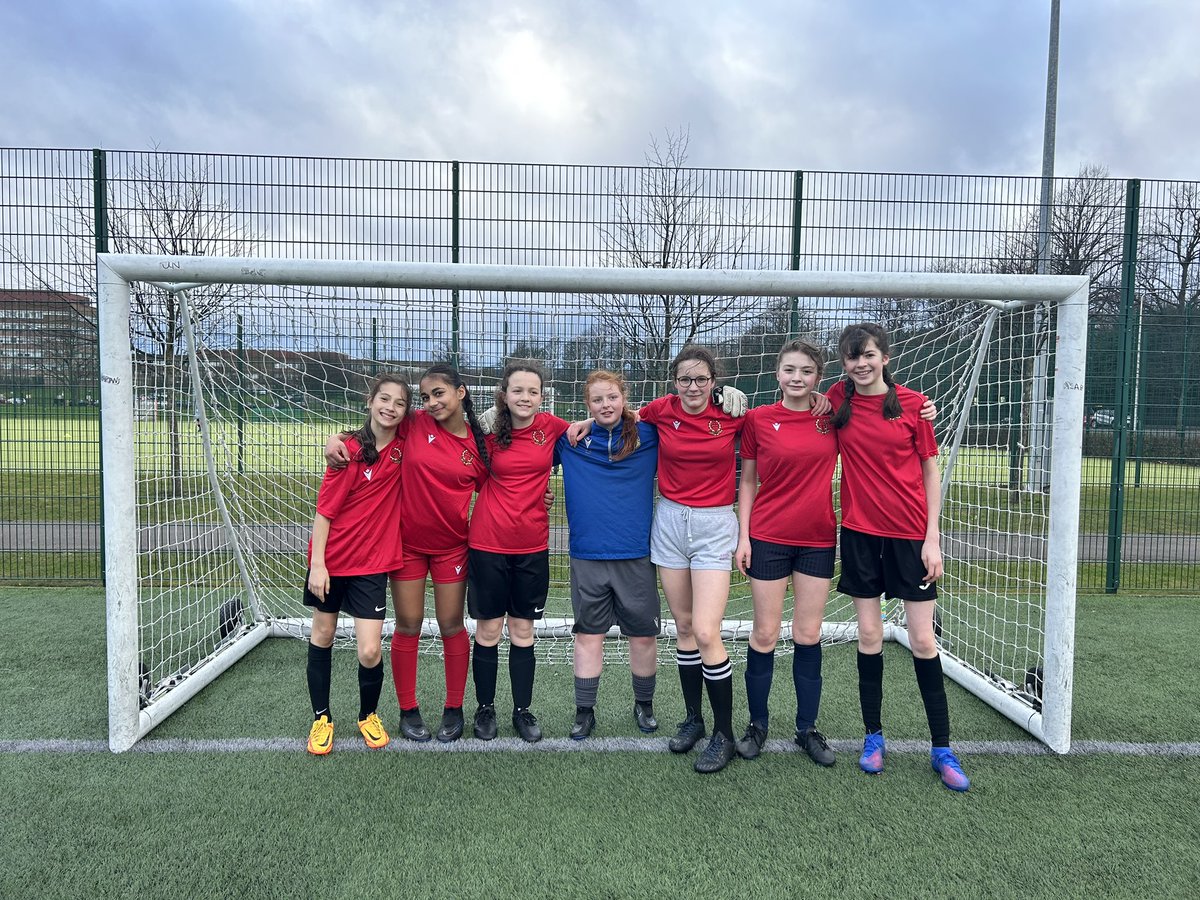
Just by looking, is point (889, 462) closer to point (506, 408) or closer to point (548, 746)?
point (506, 408)

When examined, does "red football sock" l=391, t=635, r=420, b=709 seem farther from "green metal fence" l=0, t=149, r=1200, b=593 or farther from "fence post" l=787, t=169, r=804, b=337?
"fence post" l=787, t=169, r=804, b=337

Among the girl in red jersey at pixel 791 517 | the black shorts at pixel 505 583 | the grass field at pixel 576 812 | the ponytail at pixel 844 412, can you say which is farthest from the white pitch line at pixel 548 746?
the ponytail at pixel 844 412

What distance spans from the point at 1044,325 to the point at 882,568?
1.82m

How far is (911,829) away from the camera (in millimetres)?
2426

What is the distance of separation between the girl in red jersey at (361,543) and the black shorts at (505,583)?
36 centimetres

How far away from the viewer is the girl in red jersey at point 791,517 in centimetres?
273

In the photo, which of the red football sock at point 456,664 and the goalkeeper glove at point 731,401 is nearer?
the goalkeeper glove at point 731,401

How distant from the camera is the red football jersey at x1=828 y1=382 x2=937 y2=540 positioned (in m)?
2.69

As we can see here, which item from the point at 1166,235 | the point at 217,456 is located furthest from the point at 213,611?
the point at 1166,235

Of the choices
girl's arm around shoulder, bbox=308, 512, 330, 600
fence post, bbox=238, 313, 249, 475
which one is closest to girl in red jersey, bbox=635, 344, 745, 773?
girl's arm around shoulder, bbox=308, 512, 330, 600

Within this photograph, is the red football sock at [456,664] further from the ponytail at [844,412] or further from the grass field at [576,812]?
the ponytail at [844,412]

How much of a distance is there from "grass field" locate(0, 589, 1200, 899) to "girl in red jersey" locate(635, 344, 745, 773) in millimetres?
393

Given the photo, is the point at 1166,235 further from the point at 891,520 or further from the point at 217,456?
the point at 217,456

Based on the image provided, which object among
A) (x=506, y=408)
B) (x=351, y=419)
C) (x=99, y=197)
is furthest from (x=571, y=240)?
(x=99, y=197)
